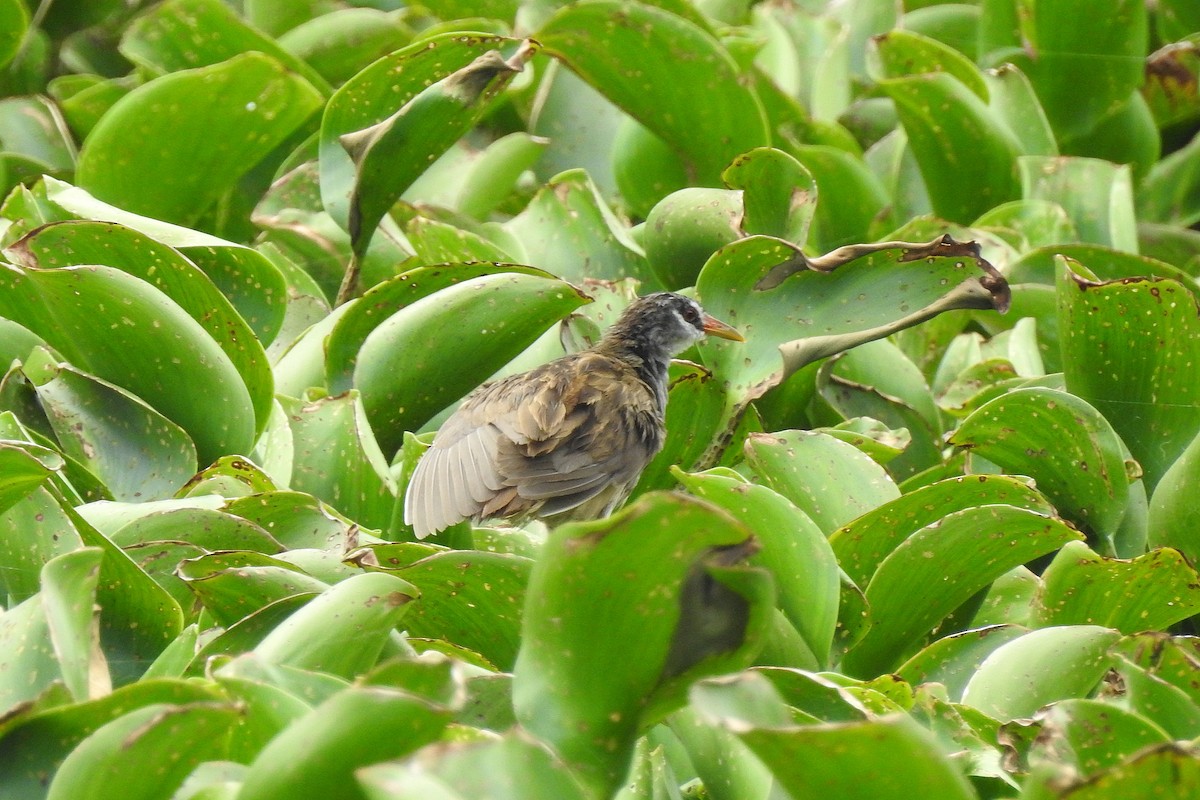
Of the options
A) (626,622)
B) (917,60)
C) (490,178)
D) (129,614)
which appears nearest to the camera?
(626,622)

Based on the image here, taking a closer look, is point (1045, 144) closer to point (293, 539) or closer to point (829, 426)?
point (829, 426)

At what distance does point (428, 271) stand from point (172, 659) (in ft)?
3.44

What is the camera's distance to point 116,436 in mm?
2617

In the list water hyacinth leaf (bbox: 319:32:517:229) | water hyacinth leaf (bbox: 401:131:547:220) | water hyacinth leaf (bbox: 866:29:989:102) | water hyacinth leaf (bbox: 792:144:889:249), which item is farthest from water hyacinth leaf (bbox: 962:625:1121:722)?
water hyacinth leaf (bbox: 866:29:989:102)

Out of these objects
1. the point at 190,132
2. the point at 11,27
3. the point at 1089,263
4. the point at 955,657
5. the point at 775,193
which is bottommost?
the point at 955,657

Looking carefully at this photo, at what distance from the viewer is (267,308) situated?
297 cm

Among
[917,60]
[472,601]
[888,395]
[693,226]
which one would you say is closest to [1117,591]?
[888,395]

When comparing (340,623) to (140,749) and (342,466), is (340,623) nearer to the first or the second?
(140,749)

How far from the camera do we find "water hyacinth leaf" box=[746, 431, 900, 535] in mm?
2602

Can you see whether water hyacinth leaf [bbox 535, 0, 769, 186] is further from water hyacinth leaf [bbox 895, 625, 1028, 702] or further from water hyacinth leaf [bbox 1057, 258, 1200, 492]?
water hyacinth leaf [bbox 895, 625, 1028, 702]

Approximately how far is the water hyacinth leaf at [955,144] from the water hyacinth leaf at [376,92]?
997mm

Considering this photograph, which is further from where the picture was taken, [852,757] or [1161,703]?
[1161,703]

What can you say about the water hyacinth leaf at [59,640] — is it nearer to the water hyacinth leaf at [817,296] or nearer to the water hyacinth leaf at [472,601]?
the water hyacinth leaf at [472,601]

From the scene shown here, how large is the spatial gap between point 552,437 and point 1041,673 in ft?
3.99
